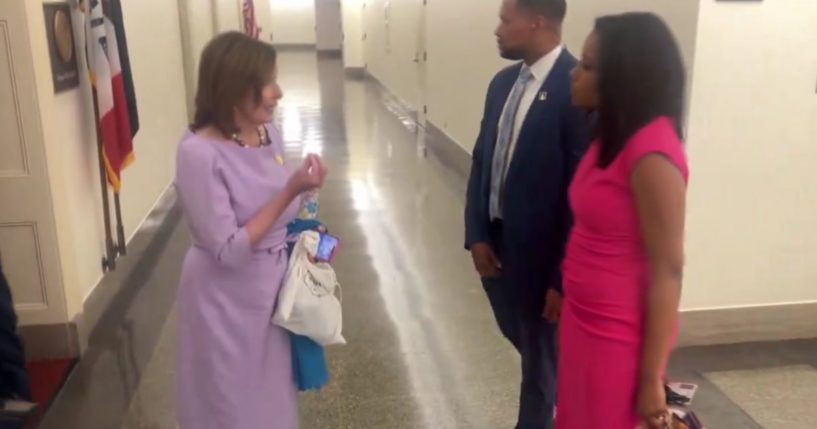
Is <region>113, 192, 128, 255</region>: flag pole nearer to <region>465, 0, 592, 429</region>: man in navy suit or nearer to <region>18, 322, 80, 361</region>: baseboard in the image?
<region>18, 322, 80, 361</region>: baseboard

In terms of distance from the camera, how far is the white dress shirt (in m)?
2.08

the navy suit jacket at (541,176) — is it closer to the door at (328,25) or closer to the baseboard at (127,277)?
the baseboard at (127,277)

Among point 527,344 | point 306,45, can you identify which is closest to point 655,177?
point 527,344

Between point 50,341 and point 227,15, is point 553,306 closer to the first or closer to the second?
point 50,341

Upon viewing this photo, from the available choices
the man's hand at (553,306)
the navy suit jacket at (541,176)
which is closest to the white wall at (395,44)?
the navy suit jacket at (541,176)

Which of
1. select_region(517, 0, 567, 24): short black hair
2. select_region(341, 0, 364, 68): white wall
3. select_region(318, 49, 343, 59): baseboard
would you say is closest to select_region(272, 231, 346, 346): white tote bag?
select_region(517, 0, 567, 24): short black hair

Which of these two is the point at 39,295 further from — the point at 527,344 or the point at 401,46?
the point at 401,46

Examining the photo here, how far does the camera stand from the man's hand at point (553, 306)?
83.2 inches

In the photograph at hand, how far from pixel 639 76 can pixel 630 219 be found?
0.29 meters

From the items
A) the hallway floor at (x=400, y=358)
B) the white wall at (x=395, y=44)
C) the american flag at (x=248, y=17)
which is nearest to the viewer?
the hallway floor at (x=400, y=358)

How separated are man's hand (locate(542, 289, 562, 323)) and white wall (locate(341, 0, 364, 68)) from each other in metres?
14.5

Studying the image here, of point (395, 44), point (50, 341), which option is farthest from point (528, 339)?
point (395, 44)

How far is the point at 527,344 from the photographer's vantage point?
7.52 feet

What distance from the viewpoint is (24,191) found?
307cm
